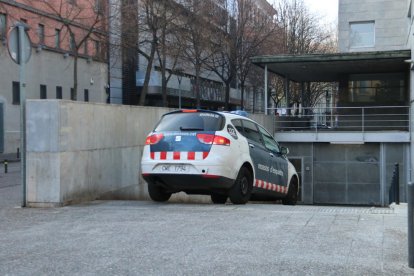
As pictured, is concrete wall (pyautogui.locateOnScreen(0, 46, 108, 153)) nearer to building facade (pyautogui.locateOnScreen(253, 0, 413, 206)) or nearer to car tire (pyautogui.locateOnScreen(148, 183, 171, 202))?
building facade (pyautogui.locateOnScreen(253, 0, 413, 206))

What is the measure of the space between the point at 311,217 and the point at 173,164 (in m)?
2.62

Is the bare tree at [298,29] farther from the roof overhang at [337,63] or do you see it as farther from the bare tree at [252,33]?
the roof overhang at [337,63]

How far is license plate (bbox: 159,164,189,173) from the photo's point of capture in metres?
8.97

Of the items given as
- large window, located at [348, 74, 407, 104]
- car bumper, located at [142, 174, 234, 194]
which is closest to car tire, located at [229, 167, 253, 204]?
car bumper, located at [142, 174, 234, 194]

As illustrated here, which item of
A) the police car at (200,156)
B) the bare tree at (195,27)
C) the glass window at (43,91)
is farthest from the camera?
the glass window at (43,91)

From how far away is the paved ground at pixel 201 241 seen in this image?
4945 millimetres

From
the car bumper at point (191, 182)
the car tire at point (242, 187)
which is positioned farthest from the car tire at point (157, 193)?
the car tire at point (242, 187)

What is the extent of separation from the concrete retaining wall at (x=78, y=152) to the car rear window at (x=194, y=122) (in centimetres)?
133

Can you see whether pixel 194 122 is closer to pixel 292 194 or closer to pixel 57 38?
pixel 292 194

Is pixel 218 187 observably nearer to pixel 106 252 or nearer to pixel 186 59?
pixel 106 252

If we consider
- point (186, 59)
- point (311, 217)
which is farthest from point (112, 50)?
point (311, 217)

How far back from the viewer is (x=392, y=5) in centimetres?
3322

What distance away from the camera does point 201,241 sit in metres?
6.02

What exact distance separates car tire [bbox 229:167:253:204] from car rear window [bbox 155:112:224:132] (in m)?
0.99
